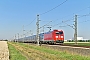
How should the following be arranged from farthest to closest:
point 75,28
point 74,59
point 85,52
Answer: point 75,28 → point 85,52 → point 74,59

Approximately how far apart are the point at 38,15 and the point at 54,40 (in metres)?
8.79

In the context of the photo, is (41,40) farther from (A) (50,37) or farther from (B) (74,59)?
(B) (74,59)

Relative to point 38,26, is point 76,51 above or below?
below

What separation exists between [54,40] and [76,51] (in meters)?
34.7

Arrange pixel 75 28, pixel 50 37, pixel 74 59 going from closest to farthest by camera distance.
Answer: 1. pixel 74 59
2. pixel 75 28
3. pixel 50 37

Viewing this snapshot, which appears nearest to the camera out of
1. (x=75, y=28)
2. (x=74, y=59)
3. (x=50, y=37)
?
(x=74, y=59)

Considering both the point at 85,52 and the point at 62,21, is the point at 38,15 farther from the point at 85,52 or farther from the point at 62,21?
the point at 85,52

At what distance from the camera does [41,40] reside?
87.9m

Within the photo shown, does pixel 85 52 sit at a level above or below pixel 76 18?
below

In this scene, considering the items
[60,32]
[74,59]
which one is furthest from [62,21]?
[74,59]

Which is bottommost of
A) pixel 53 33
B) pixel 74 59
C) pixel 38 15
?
pixel 74 59

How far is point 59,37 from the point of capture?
66.8 meters

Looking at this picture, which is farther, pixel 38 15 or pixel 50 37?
pixel 50 37

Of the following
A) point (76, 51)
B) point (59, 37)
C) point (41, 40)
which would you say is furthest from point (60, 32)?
point (76, 51)
